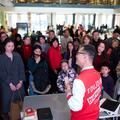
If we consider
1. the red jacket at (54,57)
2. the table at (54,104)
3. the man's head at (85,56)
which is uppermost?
the man's head at (85,56)

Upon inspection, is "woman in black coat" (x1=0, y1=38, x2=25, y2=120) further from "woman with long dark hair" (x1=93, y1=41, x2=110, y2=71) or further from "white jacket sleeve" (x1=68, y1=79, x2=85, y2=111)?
"white jacket sleeve" (x1=68, y1=79, x2=85, y2=111)

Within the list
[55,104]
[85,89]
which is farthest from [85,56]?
[55,104]

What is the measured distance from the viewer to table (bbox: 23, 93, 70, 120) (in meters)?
3.08

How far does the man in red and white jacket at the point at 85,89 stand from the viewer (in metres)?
2.24

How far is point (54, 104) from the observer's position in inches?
133

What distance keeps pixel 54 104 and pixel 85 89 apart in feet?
3.97

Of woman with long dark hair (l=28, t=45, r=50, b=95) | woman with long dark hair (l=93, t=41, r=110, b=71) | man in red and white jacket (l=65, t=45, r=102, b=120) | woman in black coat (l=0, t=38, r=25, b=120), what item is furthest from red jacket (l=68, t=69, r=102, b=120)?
woman with long dark hair (l=93, t=41, r=110, b=71)

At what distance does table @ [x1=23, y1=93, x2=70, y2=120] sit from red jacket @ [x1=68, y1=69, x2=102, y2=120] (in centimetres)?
58

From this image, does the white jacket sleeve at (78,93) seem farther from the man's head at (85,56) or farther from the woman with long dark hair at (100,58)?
the woman with long dark hair at (100,58)

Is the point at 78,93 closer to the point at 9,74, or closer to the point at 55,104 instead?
the point at 55,104

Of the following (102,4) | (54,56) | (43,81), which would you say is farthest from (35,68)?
(102,4)

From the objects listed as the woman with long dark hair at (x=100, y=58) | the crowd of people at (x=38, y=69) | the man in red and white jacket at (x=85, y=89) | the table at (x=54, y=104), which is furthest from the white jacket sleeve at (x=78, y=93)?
the woman with long dark hair at (x=100, y=58)

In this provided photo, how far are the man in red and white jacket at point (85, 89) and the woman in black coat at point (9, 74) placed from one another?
180 cm

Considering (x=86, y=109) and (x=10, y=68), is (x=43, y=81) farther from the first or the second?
(x=86, y=109)
